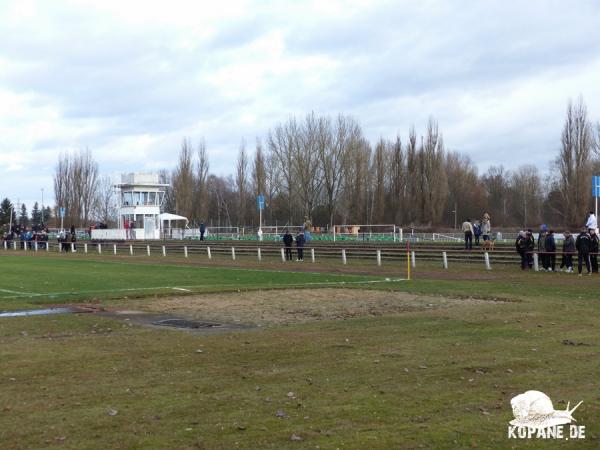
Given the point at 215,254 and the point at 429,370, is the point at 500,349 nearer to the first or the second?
the point at 429,370

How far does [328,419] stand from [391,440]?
829 millimetres

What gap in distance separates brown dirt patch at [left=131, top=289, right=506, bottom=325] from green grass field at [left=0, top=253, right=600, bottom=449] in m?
0.68

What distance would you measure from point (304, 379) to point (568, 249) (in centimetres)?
2259

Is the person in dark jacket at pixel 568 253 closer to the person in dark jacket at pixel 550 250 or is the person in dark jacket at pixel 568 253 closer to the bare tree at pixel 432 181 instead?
the person in dark jacket at pixel 550 250

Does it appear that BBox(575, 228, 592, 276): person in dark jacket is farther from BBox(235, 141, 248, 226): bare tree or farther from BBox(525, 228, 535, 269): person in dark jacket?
BBox(235, 141, 248, 226): bare tree

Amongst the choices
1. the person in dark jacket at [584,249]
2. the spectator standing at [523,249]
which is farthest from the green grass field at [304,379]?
the spectator standing at [523,249]

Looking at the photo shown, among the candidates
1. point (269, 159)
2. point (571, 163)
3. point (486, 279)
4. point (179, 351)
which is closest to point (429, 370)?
point (179, 351)

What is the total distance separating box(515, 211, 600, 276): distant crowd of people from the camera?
86.4 ft

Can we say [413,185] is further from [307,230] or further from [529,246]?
[529,246]

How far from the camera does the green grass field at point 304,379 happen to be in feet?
19.8

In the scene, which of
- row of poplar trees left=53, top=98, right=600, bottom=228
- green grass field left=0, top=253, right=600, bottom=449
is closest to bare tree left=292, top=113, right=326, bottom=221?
row of poplar trees left=53, top=98, right=600, bottom=228

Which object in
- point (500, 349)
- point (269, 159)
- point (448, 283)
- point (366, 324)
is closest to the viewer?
point (500, 349)

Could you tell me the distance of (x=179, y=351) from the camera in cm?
1027

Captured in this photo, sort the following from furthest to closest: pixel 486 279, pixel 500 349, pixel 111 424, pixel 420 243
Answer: pixel 420 243 < pixel 486 279 < pixel 500 349 < pixel 111 424
